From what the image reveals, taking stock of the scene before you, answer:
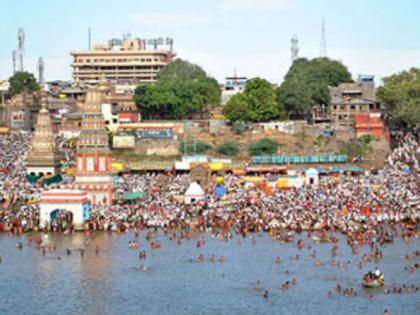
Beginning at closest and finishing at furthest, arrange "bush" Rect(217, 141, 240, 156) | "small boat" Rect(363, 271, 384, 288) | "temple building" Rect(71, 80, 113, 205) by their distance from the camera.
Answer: "small boat" Rect(363, 271, 384, 288)
"temple building" Rect(71, 80, 113, 205)
"bush" Rect(217, 141, 240, 156)

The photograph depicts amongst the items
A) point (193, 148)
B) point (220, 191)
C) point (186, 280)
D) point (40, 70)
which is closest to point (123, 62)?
point (40, 70)

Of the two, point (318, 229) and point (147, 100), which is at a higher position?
point (147, 100)

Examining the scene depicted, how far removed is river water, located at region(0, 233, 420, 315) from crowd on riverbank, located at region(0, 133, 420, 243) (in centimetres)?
381

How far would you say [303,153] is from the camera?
11112cm

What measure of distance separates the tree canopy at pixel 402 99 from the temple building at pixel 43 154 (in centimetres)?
3656

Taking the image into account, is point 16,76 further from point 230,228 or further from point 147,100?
point 230,228

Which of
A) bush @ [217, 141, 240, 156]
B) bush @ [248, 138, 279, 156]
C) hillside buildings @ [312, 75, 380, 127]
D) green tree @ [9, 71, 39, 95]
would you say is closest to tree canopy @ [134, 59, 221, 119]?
hillside buildings @ [312, 75, 380, 127]

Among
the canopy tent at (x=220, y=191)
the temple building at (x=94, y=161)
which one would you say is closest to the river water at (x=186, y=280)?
the temple building at (x=94, y=161)

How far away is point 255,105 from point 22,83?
3795 centimetres

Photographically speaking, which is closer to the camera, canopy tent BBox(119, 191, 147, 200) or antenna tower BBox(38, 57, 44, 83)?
canopy tent BBox(119, 191, 147, 200)

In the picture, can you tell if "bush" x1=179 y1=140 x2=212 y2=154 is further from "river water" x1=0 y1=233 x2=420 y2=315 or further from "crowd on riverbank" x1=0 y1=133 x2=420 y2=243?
"river water" x1=0 y1=233 x2=420 y2=315

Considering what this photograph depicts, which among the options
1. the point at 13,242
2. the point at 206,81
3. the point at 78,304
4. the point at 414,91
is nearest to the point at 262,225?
the point at 13,242

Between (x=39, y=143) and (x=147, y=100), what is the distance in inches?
974

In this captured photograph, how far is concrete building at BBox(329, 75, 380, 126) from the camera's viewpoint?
12811cm
